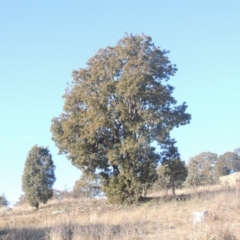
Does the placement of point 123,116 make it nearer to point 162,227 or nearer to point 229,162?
point 162,227

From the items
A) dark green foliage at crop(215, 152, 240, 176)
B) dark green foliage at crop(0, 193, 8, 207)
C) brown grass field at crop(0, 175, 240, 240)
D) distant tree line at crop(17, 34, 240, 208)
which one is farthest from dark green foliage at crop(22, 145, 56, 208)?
dark green foliage at crop(215, 152, 240, 176)

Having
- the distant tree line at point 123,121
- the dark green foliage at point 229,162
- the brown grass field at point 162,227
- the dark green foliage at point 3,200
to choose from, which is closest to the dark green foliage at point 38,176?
the distant tree line at point 123,121

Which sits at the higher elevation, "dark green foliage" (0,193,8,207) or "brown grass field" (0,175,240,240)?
"dark green foliage" (0,193,8,207)

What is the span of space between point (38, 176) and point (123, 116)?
485 inches

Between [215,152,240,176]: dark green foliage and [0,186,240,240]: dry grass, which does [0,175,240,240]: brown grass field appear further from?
[215,152,240,176]: dark green foliage

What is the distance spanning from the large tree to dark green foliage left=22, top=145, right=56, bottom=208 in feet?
25.6

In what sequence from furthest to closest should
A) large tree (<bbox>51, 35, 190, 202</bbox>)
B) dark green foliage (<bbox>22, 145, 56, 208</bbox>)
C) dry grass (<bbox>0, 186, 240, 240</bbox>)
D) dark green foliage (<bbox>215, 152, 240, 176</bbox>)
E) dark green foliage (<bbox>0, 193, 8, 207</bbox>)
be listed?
1. dark green foliage (<bbox>215, 152, 240, 176</bbox>)
2. dark green foliage (<bbox>0, 193, 8, 207</bbox>)
3. dark green foliage (<bbox>22, 145, 56, 208</bbox>)
4. large tree (<bbox>51, 35, 190, 202</bbox>)
5. dry grass (<bbox>0, 186, 240, 240</bbox>)

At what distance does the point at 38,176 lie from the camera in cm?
3212

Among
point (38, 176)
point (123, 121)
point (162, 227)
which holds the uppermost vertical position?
point (123, 121)

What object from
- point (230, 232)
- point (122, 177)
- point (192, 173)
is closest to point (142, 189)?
point (122, 177)

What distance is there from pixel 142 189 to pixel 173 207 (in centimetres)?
478

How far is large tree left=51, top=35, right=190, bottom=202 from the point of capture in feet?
73.5

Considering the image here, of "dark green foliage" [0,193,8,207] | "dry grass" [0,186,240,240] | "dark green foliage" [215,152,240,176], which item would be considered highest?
"dark green foliage" [215,152,240,176]

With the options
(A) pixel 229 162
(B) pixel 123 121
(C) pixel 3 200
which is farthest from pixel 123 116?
(A) pixel 229 162
